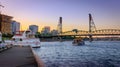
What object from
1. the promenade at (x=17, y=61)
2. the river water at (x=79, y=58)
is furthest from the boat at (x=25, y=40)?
the promenade at (x=17, y=61)

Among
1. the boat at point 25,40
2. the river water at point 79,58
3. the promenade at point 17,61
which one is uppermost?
the boat at point 25,40

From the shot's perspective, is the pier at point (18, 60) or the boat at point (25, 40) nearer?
the pier at point (18, 60)

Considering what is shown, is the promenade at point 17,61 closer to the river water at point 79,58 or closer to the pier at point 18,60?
the pier at point 18,60

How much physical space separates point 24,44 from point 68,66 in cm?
5081

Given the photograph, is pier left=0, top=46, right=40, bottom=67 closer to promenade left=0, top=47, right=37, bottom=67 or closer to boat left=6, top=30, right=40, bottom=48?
promenade left=0, top=47, right=37, bottom=67

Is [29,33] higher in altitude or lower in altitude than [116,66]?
higher

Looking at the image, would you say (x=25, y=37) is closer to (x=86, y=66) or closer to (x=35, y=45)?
(x=35, y=45)

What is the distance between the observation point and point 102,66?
2856 centimetres

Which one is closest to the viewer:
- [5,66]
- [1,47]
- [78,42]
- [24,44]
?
[5,66]

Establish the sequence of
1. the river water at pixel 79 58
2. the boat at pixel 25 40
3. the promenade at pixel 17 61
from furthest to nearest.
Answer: the boat at pixel 25 40
the river water at pixel 79 58
the promenade at pixel 17 61

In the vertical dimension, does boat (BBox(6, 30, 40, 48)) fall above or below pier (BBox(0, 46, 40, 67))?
above

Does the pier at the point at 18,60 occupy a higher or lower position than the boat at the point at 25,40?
lower

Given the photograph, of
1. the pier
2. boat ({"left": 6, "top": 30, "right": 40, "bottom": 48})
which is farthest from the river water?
boat ({"left": 6, "top": 30, "right": 40, "bottom": 48})

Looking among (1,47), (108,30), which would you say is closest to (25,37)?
(1,47)
